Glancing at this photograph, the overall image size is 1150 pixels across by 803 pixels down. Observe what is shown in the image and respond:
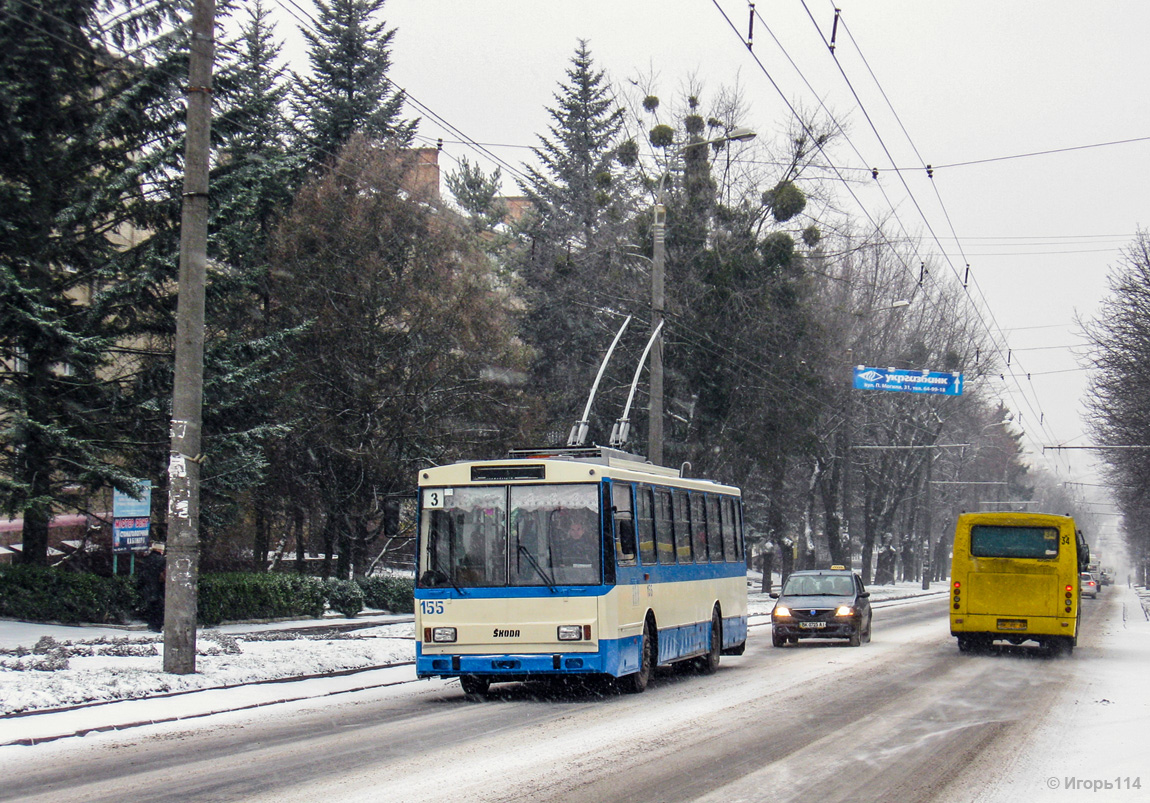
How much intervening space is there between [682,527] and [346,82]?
30432mm

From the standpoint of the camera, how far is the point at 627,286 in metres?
43.9

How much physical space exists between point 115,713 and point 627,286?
32639 mm

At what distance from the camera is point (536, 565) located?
591 inches

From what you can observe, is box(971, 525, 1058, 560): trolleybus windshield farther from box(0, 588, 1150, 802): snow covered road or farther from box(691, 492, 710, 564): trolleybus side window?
box(691, 492, 710, 564): trolleybus side window

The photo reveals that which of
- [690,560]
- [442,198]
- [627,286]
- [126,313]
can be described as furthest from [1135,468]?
[126,313]

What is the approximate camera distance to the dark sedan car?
2527 centimetres

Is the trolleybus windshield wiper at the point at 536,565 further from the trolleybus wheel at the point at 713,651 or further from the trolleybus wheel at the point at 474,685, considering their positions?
the trolleybus wheel at the point at 713,651

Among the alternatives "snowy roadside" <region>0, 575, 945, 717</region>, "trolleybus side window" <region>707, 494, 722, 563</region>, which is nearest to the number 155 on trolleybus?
"snowy roadside" <region>0, 575, 945, 717</region>

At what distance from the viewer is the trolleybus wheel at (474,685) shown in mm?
15852

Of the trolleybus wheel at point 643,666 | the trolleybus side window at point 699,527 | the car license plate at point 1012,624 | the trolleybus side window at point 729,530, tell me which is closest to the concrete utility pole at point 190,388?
the trolleybus wheel at point 643,666

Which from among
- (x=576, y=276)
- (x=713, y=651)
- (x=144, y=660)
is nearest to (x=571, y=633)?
(x=713, y=651)

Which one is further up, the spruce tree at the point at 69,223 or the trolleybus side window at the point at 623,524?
the spruce tree at the point at 69,223

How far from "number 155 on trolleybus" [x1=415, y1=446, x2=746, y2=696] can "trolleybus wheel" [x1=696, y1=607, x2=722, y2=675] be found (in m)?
3.52

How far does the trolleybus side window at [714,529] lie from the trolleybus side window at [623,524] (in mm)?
4533
